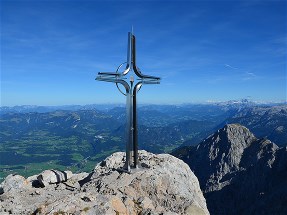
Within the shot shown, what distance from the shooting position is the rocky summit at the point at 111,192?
25.9 m

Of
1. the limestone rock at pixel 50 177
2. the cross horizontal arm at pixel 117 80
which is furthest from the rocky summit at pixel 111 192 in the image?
the cross horizontal arm at pixel 117 80

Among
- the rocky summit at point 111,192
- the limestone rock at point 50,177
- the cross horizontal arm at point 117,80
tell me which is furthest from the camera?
the cross horizontal arm at point 117,80

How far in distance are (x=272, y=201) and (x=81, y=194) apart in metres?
139

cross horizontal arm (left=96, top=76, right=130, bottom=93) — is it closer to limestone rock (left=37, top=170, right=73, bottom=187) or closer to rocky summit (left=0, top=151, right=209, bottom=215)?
rocky summit (left=0, top=151, right=209, bottom=215)

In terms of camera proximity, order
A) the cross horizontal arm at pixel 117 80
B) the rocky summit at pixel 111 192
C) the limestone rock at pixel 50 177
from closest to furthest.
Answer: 1. the rocky summit at pixel 111 192
2. the limestone rock at pixel 50 177
3. the cross horizontal arm at pixel 117 80

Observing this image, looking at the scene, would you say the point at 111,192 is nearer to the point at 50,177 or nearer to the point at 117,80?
the point at 50,177

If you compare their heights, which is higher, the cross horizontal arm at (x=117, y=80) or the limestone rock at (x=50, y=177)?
the cross horizontal arm at (x=117, y=80)

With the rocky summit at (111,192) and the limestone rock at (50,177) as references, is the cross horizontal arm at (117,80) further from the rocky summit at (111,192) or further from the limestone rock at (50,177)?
the limestone rock at (50,177)

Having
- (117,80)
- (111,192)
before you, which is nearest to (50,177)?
(111,192)

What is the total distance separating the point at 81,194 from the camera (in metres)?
27.3

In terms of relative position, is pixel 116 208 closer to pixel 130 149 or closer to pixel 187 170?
pixel 130 149

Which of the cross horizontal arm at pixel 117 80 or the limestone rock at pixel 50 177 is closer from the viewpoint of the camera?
the limestone rock at pixel 50 177

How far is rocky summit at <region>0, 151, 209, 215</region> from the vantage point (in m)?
25.9

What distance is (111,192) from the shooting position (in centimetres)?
2939
